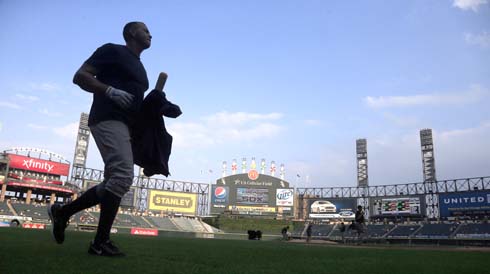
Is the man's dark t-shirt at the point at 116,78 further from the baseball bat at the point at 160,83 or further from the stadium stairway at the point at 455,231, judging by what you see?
the stadium stairway at the point at 455,231

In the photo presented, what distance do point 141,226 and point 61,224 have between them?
5206 centimetres

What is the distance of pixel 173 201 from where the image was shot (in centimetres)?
6469

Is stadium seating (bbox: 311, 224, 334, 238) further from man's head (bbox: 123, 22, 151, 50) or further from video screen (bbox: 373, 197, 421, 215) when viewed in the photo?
man's head (bbox: 123, 22, 151, 50)

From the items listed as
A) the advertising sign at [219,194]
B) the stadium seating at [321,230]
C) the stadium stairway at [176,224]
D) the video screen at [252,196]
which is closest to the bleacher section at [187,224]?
the stadium stairway at [176,224]

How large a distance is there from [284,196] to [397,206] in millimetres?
17923

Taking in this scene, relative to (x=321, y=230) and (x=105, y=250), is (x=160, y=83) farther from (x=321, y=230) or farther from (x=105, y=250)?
(x=321, y=230)

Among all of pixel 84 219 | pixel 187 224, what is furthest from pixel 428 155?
pixel 84 219

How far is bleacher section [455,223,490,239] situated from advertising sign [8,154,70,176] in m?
55.5

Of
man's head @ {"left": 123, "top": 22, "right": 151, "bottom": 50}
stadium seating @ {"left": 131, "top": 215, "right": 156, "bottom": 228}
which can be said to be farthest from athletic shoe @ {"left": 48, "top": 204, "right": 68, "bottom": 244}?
stadium seating @ {"left": 131, "top": 215, "right": 156, "bottom": 228}

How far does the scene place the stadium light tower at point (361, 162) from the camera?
→ 62.5 meters

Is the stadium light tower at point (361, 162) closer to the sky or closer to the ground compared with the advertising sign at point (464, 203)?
closer to the sky

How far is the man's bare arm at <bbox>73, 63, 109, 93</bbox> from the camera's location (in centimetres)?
317

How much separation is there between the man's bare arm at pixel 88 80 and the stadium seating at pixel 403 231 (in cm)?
4969

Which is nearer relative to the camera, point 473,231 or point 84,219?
point 473,231
